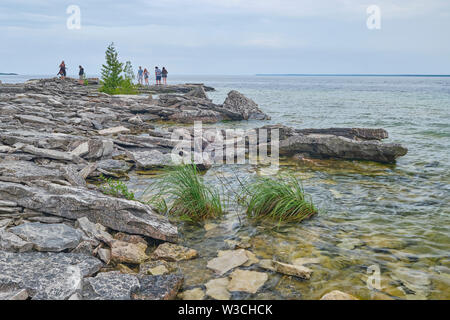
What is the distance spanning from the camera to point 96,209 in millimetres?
5598

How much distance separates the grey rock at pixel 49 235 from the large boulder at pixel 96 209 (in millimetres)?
478

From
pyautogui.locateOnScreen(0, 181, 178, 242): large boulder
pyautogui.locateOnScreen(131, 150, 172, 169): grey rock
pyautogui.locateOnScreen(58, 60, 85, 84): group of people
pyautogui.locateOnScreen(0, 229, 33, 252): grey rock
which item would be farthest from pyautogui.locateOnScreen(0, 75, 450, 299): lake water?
pyautogui.locateOnScreen(58, 60, 85, 84): group of people

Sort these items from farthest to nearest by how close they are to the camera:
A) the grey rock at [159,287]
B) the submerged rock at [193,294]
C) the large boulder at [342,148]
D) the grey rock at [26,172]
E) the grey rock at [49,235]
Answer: the large boulder at [342,148] < the grey rock at [26,172] < the grey rock at [49,235] < the submerged rock at [193,294] < the grey rock at [159,287]

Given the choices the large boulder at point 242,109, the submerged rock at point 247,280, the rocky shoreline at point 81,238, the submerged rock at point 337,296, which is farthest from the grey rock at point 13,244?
the large boulder at point 242,109

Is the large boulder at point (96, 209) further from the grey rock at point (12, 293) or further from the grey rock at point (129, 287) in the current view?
the grey rock at point (12, 293)

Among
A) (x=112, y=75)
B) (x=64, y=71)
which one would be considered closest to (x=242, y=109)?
(x=112, y=75)

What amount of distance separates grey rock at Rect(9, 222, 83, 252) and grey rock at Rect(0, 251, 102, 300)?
12 cm

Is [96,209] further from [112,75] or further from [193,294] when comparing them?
[112,75]

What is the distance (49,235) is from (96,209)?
95 centimetres

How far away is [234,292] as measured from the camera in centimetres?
414

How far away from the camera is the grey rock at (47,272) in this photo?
3.66 metres
